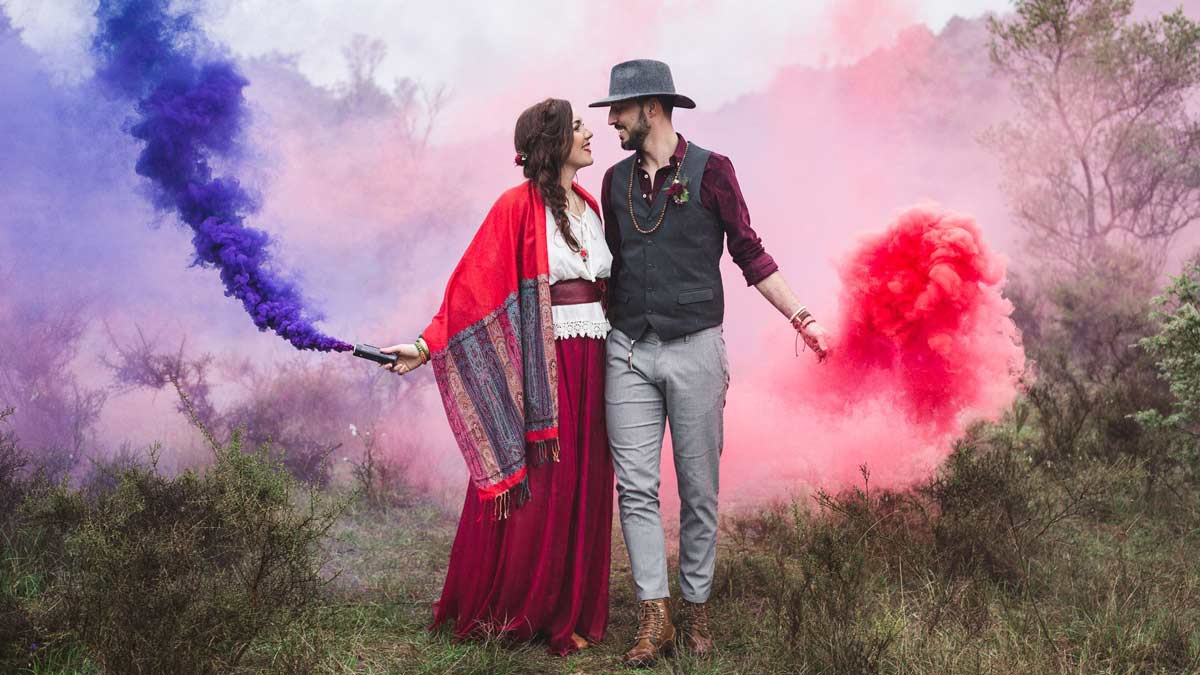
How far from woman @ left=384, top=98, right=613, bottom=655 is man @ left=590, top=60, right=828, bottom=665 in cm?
14

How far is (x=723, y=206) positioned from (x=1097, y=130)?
43.4ft

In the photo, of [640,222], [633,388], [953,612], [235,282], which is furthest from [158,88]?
[953,612]

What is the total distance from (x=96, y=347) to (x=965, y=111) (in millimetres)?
15795

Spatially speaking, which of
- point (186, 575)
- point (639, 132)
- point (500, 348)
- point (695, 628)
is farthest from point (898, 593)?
point (186, 575)

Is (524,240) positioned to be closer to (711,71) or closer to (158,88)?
(158,88)

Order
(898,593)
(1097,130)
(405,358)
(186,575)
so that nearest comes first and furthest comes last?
(186,575), (405,358), (898,593), (1097,130)

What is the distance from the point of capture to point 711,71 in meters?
10.5

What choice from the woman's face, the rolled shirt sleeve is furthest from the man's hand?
the woman's face

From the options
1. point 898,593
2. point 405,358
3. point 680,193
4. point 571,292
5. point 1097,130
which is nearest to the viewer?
point 405,358

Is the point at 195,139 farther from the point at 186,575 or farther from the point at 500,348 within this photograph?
the point at 186,575

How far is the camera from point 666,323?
3822 mm

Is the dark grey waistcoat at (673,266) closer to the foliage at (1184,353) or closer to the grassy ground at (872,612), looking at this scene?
the grassy ground at (872,612)

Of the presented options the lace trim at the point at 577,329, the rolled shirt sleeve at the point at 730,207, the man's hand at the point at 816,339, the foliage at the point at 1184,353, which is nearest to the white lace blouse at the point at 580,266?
the lace trim at the point at 577,329

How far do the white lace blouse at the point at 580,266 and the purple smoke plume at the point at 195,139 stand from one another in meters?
0.89
